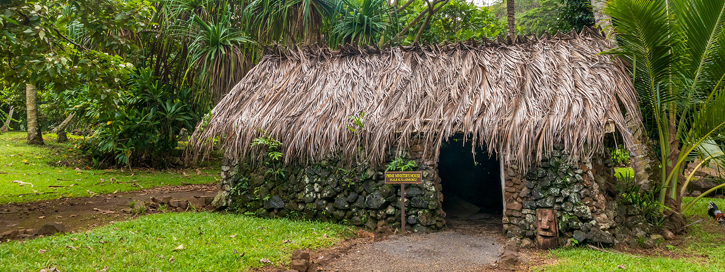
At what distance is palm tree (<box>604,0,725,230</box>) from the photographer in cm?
524

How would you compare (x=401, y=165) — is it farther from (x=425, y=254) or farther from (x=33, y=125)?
(x=33, y=125)

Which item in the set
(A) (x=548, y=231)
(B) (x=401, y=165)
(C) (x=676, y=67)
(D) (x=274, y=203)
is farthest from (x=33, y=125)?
(C) (x=676, y=67)

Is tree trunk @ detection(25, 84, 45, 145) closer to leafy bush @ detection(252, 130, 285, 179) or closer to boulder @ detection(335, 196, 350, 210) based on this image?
leafy bush @ detection(252, 130, 285, 179)

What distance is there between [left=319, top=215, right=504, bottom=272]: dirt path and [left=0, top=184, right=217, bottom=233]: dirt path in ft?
12.0

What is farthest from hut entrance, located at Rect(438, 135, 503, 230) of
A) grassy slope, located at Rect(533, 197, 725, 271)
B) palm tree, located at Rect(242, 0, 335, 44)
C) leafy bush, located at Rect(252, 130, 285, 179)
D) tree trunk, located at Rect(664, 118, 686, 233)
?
palm tree, located at Rect(242, 0, 335, 44)

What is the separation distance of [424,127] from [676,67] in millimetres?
3376

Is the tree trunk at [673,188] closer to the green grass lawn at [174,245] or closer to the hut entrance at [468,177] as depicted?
the hut entrance at [468,177]

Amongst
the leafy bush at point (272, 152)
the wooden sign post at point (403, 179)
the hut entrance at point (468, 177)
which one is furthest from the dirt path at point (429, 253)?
the hut entrance at point (468, 177)

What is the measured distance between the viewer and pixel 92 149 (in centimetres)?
1120

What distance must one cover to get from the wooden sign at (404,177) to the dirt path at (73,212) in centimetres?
357

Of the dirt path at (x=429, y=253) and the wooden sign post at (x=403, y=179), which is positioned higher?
the wooden sign post at (x=403, y=179)

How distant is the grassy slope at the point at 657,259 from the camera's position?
446 cm

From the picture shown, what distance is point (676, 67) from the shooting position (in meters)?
5.62

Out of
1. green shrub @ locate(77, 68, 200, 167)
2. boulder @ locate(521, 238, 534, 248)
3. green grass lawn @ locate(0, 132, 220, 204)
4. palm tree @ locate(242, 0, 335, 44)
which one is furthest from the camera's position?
green shrub @ locate(77, 68, 200, 167)
